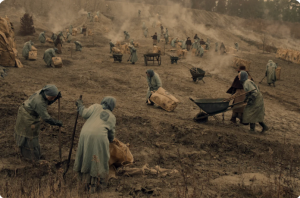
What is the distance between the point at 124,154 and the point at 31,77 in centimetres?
818

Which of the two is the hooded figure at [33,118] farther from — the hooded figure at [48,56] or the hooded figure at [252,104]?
the hooded figure at [48,56]

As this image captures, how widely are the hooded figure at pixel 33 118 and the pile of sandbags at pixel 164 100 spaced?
3831 mm

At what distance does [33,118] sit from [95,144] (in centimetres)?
159

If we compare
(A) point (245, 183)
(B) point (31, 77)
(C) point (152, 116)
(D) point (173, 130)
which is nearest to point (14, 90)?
(B) point (31, 77)

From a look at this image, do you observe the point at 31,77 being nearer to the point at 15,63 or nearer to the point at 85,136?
the point at 15,63

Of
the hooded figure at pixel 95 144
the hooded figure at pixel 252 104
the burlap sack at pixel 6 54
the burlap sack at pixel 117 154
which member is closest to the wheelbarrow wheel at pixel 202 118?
the hooded figure at pixel 252 104

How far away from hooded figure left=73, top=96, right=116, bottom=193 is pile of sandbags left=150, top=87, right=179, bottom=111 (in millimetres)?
3987

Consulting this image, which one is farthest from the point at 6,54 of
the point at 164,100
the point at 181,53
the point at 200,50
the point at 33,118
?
the point at 200,50

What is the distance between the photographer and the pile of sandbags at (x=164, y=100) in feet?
25.0

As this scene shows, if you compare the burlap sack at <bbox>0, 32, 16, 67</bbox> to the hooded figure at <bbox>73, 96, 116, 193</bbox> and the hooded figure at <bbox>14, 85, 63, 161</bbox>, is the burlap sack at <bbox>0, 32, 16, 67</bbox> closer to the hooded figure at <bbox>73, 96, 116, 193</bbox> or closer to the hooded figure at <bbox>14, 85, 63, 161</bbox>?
the hooded figure at <bbox>14, 85, 63, 161</bbox>

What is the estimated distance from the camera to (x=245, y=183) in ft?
13.2

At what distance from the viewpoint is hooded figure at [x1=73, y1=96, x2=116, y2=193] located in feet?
11.7

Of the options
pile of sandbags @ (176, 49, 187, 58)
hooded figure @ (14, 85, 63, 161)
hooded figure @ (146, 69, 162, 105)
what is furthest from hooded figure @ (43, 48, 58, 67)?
pile of sandbags @ (176, 49, 187, 58)

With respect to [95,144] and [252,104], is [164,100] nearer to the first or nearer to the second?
[252,104]
